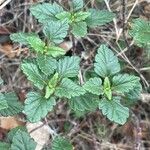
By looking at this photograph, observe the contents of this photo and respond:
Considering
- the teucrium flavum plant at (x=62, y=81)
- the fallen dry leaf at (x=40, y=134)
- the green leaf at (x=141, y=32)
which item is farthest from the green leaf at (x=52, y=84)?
the fallen dry leaf at (x=40, y=134)

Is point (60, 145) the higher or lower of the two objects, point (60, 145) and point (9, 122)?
the higher

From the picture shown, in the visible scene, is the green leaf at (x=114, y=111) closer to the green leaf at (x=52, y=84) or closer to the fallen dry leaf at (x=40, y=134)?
the green leaf at (x=52, y=84)

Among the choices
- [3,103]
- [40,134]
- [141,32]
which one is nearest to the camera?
[3,103]

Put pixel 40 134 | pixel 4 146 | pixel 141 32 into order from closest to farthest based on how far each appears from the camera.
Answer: pixel 4 146 → pixel 141 32 → pixel 40 134

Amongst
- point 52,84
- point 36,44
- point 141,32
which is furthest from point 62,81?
point 141,32

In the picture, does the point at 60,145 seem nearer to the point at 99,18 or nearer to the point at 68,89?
the point at 68,89

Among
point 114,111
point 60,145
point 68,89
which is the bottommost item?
point 60,145

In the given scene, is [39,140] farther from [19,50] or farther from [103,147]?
[19,50]

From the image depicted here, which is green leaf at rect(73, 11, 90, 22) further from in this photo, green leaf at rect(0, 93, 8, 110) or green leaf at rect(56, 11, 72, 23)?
green leaf at rect(0, 93, 8, 110)
